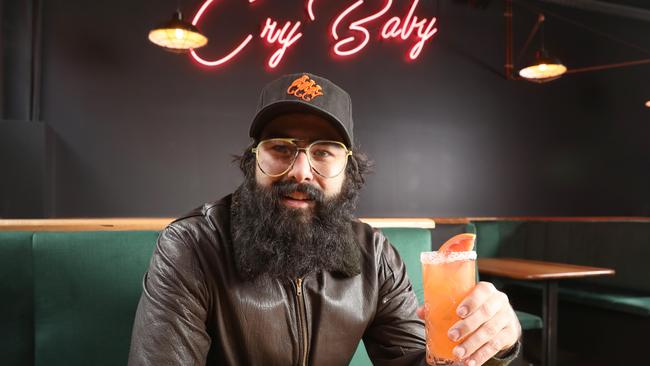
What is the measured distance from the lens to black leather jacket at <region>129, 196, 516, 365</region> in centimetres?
122

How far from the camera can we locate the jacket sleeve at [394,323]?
147cm

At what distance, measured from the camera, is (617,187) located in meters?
7.86

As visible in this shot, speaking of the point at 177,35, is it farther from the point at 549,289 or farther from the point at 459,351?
the point at 459,351

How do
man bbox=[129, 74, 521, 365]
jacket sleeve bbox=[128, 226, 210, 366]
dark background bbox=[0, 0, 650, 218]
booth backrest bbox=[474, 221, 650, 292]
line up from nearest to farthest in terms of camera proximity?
jacket sleeve bbox=[128, 226, 210, 366] → man bbox=[129, 74, 521, 365] → booth backrest bbox=[474, 221, 650, 292] → dark background bbox=[0, 0, 650, 218]

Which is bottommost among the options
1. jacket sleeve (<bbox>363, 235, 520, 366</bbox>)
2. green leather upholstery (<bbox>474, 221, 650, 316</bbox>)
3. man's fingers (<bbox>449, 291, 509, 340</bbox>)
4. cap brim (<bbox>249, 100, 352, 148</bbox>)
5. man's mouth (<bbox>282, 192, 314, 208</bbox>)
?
green leather upholstery (<bbox>474, 221, 650, 316</bbox>)

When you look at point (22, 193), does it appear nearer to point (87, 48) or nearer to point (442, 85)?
point (87, 48)

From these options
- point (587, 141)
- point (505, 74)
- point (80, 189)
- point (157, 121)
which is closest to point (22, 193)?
point (80, 189)

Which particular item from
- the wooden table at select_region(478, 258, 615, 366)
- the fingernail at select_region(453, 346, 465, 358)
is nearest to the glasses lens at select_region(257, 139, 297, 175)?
the fingernail at select_region(453, 346, 465, 358)

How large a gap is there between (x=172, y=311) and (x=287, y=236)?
39cm

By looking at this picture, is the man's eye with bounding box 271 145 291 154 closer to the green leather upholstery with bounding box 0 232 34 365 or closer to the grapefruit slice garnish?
the grapefruit slice garnish

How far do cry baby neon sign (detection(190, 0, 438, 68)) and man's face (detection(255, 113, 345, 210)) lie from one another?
14.0ft

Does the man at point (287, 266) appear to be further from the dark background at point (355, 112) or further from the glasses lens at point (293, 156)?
the dark background at point (355, 112)

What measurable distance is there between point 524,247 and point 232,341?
505 cm

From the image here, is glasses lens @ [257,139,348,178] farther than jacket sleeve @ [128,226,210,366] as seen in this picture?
Yes
